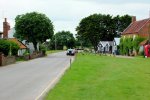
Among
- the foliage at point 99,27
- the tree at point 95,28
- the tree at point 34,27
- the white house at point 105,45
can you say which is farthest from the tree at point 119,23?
the tree at point 34,27

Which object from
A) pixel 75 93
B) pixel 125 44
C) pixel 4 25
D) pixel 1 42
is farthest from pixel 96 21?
pixel 75 93

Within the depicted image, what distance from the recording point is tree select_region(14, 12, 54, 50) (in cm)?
10494

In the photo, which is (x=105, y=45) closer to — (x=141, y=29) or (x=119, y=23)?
(x=119, y=23)

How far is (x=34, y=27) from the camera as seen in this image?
10512 centimetres

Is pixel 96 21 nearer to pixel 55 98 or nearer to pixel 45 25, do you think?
pixel 45 25

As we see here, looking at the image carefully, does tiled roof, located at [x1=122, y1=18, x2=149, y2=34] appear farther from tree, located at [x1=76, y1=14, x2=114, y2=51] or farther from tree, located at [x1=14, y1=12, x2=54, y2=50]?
tree, located at [x1=14, y1=12, x2=54, y2=50]

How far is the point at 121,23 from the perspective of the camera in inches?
5689

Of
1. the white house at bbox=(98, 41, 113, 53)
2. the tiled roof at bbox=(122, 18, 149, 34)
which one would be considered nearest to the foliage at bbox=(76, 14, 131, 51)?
the white house at bbox=(98, 41, 113, 53)

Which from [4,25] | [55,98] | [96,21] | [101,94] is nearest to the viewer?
[55,98]

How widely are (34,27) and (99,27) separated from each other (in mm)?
37504

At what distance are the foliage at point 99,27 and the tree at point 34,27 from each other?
104ft

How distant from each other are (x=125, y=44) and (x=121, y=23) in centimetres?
3273

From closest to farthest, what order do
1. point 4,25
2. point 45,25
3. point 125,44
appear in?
point 4,25
point 45,25
point 125,44

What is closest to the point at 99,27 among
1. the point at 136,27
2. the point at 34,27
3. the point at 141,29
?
the point at 136,27
